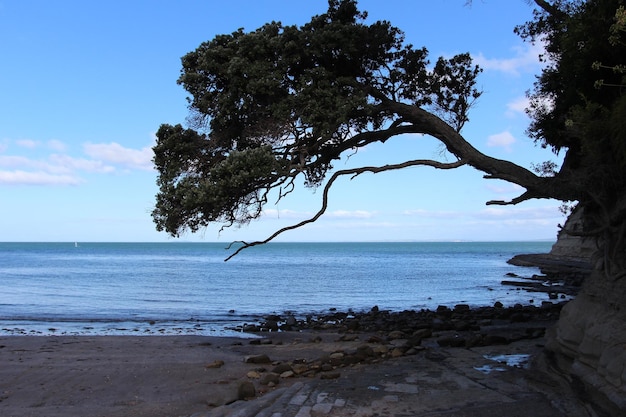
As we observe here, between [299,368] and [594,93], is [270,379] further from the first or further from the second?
[594,93]

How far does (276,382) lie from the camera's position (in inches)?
425

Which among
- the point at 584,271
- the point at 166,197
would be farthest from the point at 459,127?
the point at 584,271

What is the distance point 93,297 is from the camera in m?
34.8

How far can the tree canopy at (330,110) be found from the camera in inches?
437

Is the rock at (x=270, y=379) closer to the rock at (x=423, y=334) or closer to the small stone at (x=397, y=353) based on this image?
the small stone at (x=397, y=353)

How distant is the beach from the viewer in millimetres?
8672

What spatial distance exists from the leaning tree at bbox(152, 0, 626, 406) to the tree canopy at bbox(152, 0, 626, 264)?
0.10 feet

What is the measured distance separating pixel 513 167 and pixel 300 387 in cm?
701

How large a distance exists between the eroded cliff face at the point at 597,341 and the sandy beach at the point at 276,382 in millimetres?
404

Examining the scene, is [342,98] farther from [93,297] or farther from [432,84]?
[93,297]

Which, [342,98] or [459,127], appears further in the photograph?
[459,127]

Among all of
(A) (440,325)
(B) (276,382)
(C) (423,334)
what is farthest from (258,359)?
(A) (440,325)

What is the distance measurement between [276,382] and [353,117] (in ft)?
20.6

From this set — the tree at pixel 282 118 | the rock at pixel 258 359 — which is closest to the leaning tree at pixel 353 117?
the tree at pixel 282 118
